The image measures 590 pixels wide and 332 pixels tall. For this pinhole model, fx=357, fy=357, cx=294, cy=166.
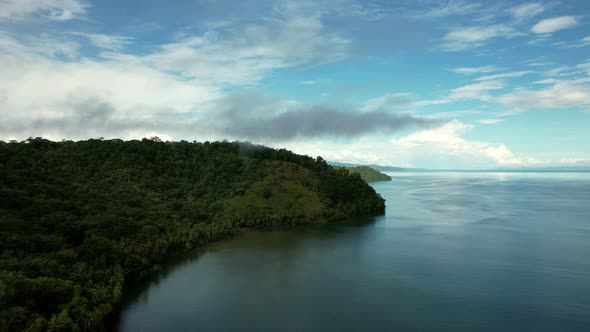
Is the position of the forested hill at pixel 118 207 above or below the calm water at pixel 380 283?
above

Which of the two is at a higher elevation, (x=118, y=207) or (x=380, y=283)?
(x=118, y=207)

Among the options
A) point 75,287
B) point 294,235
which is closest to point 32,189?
point 75,287

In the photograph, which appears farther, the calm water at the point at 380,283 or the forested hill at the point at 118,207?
the calm water at the point at 380,283

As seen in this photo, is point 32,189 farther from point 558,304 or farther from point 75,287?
point 558,304

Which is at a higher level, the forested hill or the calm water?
the forested hill

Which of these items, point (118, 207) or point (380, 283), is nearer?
point (380, 283)
